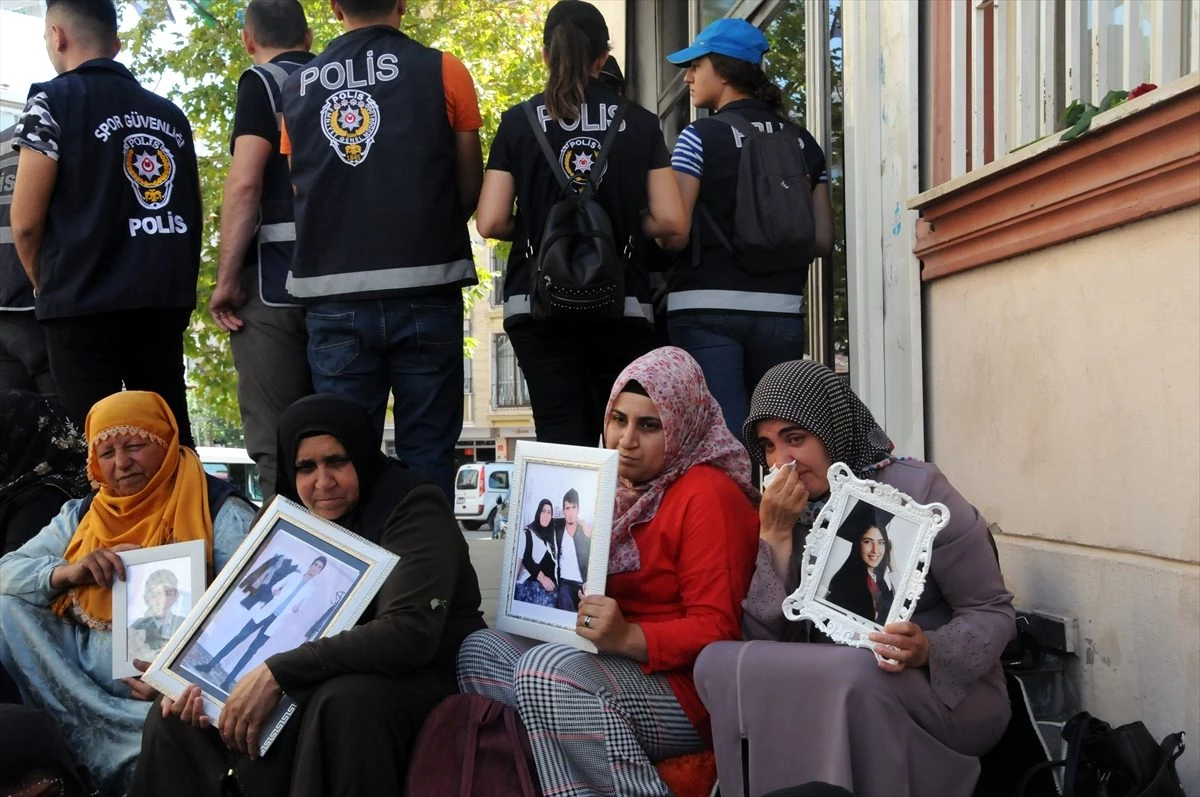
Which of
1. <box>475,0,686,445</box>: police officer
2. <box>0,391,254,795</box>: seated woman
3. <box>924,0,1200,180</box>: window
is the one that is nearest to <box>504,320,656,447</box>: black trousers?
<box>475,0,686,445</box>: police officer

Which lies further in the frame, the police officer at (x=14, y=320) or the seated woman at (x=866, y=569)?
the police officer at (x=14, y=320)

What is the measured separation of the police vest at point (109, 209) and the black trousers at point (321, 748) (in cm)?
180

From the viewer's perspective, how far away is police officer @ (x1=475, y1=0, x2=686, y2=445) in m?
4.45

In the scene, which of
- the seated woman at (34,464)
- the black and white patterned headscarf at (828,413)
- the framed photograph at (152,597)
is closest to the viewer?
the black and white patterned headscarf at (828,413)

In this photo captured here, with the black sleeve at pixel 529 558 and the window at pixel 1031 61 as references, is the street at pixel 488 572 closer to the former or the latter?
the black sleeve at pixel 529 558

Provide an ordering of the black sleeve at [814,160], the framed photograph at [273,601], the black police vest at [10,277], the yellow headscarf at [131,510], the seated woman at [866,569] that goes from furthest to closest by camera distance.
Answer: the black police vest at [10,277]
the black sleeve at [814,160]
the yellow headscarf at [131,510]
the framed photograph at [273,601]
the seated woman at [866,569]

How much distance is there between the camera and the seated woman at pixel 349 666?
11.3ft

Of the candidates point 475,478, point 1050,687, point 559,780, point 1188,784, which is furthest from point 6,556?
point 475,478

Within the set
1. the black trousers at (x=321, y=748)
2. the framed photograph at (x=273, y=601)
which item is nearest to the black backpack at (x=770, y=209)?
the framed photograph at (x=273, y=601)

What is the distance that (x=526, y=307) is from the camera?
4.46m

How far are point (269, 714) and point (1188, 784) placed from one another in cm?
228

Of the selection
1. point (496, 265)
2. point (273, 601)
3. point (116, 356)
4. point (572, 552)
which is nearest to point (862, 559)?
point (572, 552)

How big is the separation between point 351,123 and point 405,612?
1686 millimetres

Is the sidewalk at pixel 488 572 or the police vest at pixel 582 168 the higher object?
the police vest at pixel 582 168
